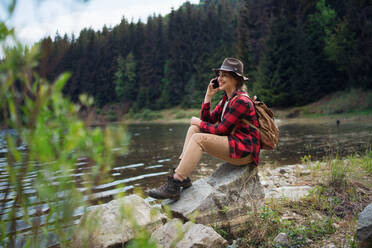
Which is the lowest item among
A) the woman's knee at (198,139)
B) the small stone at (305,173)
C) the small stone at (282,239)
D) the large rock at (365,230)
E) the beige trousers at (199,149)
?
the small stone at (305,173)

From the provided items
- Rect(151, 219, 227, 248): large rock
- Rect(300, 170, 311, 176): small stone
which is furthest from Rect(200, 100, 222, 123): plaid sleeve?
Rect(300, 170, 311, 176): small stone

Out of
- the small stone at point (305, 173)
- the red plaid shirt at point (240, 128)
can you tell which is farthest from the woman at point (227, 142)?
the small stone at point (305, 173)

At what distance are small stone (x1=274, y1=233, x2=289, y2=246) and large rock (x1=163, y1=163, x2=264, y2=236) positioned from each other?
0.57 m

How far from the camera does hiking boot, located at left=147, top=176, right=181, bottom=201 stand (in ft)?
12.1

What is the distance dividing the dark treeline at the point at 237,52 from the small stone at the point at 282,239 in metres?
2.67

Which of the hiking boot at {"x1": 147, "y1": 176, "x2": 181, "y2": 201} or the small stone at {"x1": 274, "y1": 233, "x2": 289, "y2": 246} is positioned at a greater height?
the hiking boot at {"x1": 147, "y1": 176, "x2": 181, "y2": 201}

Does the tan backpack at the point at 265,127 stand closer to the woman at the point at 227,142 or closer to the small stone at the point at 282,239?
the woman at the point at 227,142

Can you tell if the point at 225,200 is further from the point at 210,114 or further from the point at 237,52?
the point at 237,52

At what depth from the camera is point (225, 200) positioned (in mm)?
3871

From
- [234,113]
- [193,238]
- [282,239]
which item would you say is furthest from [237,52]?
[193,238]

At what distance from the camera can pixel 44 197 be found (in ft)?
3.76

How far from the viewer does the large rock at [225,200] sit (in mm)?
3715

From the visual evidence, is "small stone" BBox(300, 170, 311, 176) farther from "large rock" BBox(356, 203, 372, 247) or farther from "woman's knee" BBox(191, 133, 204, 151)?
"large rock" BBox(356, 203, 372, 247)

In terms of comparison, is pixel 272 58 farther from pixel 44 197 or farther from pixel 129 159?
pixel 44 197
